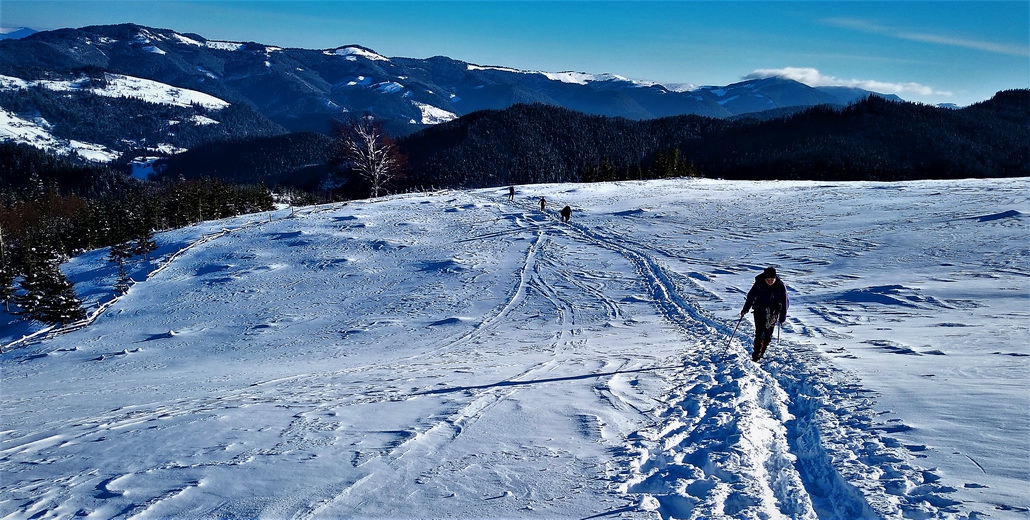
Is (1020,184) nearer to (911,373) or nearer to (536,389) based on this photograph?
(911,373)

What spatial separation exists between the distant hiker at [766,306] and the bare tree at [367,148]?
4457 cm

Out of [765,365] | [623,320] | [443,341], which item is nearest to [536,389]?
[765,365]

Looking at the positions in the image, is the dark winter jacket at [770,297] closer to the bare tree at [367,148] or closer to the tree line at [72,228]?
the tree line at [72,228]

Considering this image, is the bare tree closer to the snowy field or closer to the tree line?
the tree line

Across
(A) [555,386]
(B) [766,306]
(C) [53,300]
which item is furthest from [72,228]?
(B) [766,306]

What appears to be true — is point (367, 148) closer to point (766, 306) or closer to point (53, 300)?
point (53, 300)

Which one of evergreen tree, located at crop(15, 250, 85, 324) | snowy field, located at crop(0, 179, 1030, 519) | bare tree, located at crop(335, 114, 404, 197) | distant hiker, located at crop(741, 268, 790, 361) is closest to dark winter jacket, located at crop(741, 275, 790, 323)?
distant hiker, located at crop(741, 268, 790, 361)

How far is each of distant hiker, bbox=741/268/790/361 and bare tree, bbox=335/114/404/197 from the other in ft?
146

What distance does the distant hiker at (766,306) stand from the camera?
10.6m

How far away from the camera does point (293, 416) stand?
8.46m

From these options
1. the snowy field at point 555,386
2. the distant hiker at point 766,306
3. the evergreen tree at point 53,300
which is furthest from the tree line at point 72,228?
the distant hiker at point 766,306

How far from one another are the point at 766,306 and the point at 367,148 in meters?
47.6

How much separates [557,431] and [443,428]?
5.40 ft

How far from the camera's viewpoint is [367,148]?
52.2 m
